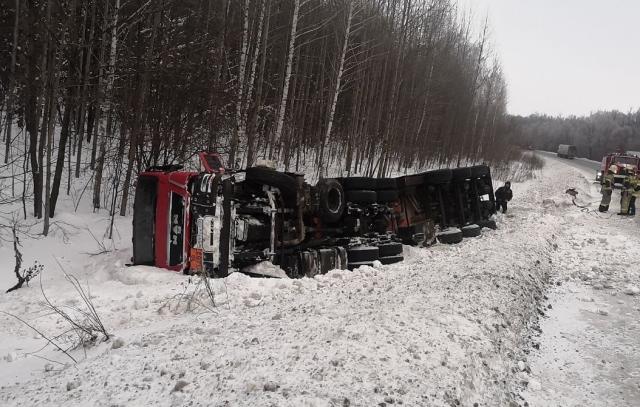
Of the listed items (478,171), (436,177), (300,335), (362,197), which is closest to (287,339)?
(300,335)

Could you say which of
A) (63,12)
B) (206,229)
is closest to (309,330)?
(206,229)

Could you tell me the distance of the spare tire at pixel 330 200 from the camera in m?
5.73

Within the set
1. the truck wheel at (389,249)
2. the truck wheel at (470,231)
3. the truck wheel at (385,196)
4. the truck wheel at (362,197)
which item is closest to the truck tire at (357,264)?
the truck wheel at (389,249)

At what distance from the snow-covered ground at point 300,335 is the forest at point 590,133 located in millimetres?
80897

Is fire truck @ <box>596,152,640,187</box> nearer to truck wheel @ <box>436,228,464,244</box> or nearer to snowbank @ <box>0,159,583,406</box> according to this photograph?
truck wheel @ <box>436,228,464,244</box>

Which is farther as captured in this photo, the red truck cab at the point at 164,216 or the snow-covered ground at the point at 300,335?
the red truck cab at the point at 164,216

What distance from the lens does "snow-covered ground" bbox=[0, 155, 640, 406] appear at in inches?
96.7

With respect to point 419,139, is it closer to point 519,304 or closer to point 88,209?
point 88,209

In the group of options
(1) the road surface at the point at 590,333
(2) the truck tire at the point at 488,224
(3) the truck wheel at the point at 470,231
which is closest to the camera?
(1) the road surface at the point at 590,333

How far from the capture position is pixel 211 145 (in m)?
9.18

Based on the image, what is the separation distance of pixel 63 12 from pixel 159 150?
Result: 8.65 ft

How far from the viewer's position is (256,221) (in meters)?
4.97

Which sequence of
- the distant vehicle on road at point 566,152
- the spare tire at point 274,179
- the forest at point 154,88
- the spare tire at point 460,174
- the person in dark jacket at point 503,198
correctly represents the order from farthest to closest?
the distant vehicle on road at point 566,152 → the person in dark jacket at point 503,198 → the spare tire at point 460,174 → the forest at point 154,88 → the spare tire at point 274,179

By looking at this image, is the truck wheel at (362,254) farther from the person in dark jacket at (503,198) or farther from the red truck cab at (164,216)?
the person in dark jacket at (503,198)
